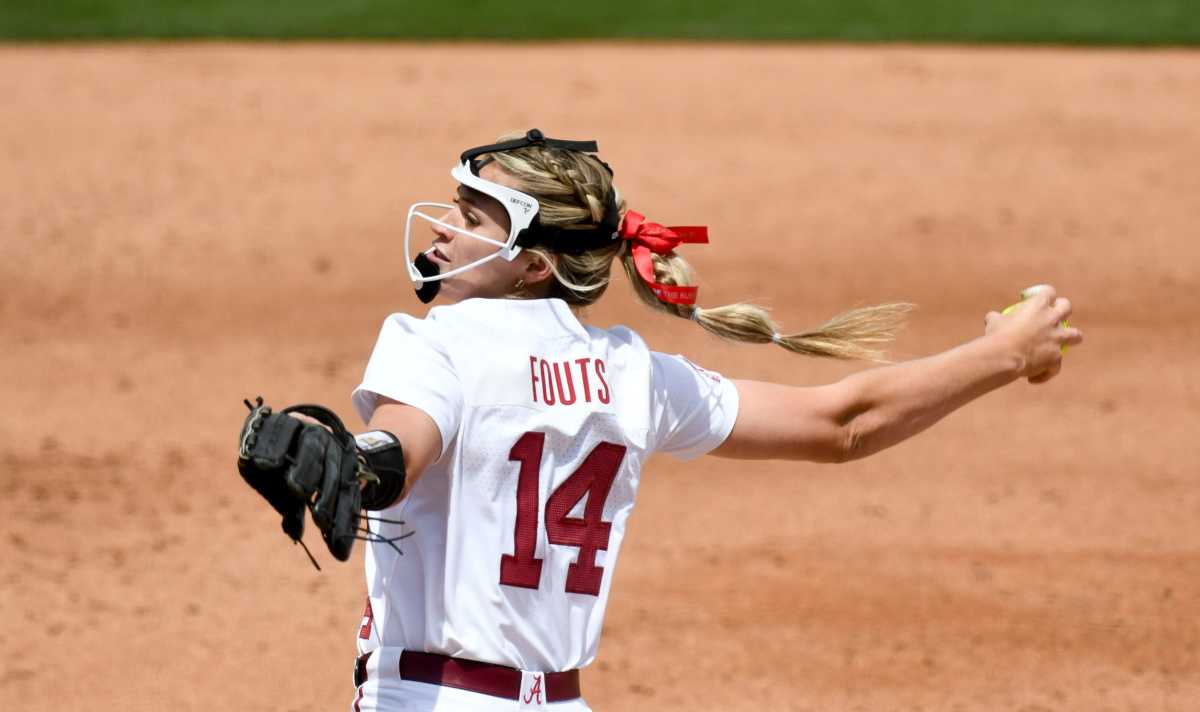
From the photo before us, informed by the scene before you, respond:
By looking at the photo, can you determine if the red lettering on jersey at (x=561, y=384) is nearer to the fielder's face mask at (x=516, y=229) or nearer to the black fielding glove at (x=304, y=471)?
the fielder's face mask at (x=516, y=229)

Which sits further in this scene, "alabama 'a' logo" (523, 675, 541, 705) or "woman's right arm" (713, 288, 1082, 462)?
"woman's right arm" (713, 288, 1082, 462)

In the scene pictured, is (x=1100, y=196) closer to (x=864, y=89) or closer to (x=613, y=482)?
(x=864, y=89)

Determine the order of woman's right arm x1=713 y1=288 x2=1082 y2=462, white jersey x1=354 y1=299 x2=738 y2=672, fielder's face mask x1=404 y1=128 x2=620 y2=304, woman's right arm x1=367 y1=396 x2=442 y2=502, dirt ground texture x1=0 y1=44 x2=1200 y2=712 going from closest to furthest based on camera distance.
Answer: woman's right arm x1=367 y1=396 x2=442 y2=502
white jersey x1=354 y1=299 x2=738 y2=672
fielder's face mask x1=404 y1=128 x2=620 y2=304
woman's right arm x1=713 y1=288 x2=1082 y2=462
dirt ground texture x1=0 y1=44 x2=1200 y2=712

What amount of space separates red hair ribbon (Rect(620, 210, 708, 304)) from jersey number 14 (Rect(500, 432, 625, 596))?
16.8 inches

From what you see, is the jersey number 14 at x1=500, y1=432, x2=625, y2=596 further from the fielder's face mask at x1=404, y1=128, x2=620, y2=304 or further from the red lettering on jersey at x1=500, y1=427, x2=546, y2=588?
the fielder's face mask at x1=404, y1=128, x2=620, y2=304

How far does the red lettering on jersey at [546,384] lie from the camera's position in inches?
115

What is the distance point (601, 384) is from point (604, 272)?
0.33 meters

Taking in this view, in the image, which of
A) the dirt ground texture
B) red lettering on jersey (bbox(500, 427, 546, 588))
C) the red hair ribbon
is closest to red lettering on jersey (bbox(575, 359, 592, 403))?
red lettering on jersey (bbox(500, 427, 546, 588))

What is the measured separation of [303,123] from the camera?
11.8 m

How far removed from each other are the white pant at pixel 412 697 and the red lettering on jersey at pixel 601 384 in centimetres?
55

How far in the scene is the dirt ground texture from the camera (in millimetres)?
5992

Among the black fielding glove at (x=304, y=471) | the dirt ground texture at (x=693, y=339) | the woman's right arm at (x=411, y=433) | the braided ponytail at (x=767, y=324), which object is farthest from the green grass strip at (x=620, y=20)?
the black fielding glove at (x=304, y=471)

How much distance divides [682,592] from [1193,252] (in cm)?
535

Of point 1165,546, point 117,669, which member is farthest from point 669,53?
point 117,669
